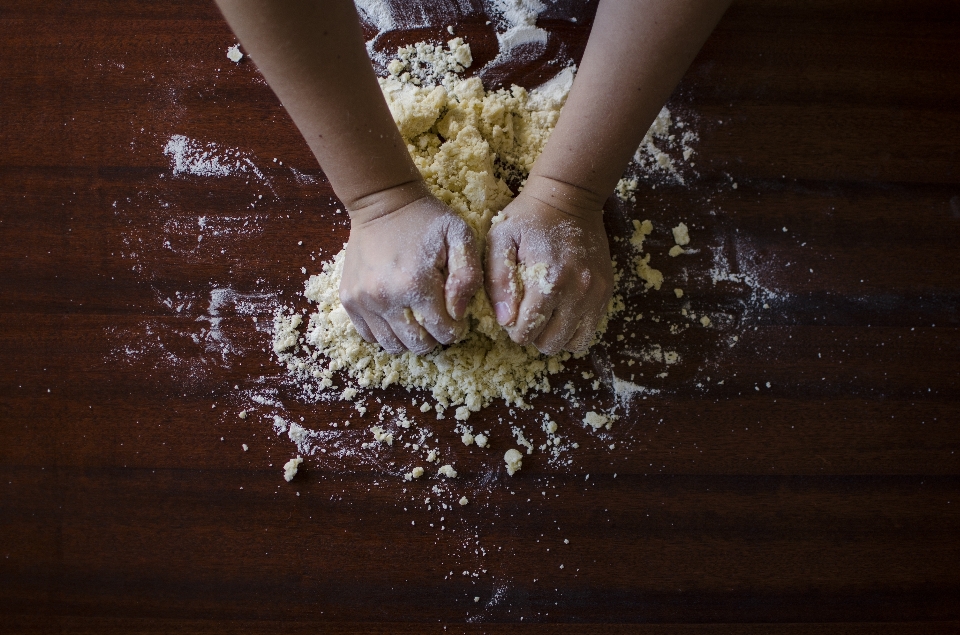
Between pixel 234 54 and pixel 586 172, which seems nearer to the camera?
pixel 586 172

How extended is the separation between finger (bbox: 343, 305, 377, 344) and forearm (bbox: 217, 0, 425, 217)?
0.11 meters

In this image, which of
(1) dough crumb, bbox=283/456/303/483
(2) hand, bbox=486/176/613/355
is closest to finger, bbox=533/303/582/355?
(2) hand, bbox=486/176/613/355

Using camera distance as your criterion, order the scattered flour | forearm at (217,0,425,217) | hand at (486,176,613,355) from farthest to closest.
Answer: the scattered flour
hand at (486,176,613,355)
forearm at (217,0,425,217)

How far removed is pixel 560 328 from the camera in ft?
2.06

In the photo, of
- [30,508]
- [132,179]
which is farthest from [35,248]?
[30,508]

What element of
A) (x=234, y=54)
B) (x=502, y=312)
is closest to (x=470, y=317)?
(x=502, y=312)

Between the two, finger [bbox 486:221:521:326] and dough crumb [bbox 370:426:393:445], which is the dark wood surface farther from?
finger [bbox 486:221:521:326]

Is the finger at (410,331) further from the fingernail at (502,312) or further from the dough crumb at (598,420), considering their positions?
the dough crumb at (598,420)

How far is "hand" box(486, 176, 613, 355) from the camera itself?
612 millimetres

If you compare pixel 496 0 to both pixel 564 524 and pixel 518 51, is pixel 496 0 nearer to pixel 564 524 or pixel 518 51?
pixel 518 51

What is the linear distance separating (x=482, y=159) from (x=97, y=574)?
2.05 ft

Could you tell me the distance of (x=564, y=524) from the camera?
0.69m

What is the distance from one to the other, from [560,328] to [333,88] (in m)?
0.32

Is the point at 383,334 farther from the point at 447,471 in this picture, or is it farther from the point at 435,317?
the point at 447,471
